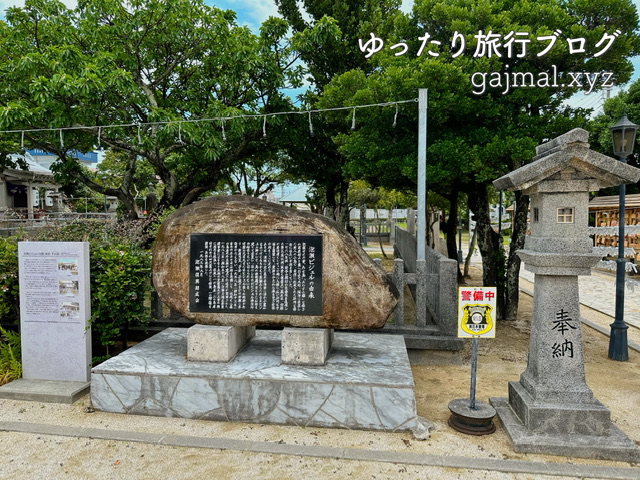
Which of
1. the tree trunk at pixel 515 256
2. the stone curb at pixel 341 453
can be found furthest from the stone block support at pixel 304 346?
the tree trunk at pixel 515 256

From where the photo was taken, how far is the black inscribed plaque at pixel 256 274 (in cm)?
524

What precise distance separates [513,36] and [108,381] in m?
8.36

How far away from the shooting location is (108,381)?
16.7ft

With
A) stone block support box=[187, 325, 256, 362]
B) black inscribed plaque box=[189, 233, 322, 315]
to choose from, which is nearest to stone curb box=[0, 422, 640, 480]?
stone block support box=[187, 325, 256, 362]

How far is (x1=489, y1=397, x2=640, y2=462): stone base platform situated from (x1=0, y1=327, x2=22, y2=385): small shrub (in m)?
6.32

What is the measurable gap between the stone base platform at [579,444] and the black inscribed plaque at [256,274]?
2.52 meters

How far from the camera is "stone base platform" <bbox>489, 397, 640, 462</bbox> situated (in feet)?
13.6

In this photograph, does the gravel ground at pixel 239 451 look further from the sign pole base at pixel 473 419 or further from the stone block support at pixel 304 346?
the stone block support at pixel 304 346

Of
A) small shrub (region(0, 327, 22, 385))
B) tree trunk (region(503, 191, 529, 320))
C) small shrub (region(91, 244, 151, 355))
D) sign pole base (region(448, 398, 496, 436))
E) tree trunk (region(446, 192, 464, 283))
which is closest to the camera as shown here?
sign pole base (region(448, 398, 496, 436))

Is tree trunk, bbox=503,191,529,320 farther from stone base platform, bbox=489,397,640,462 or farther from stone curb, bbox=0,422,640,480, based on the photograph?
stone curb, bbox=0,422,640,480

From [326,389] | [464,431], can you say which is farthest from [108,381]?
[464,431]

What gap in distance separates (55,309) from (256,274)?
9.07 ft

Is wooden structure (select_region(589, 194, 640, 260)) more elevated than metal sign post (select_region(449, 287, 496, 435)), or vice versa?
wooden structure (select_region(589, 194, 640, 260))

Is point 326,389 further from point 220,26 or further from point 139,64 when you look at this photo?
point 139,64
